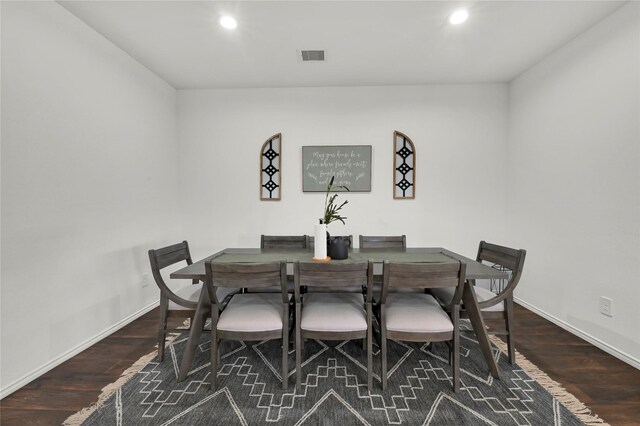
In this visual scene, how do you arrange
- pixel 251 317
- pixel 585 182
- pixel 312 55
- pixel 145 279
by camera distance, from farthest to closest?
1. pixel 145 279
2. pixel 312 55
3. pixel 585 182
4. pixel 251 317

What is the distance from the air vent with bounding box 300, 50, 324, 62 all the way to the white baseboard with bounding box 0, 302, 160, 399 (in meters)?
3.06

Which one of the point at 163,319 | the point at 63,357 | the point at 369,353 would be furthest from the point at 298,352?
the point at 63,357

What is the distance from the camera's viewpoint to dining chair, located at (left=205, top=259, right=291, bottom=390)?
1.56m

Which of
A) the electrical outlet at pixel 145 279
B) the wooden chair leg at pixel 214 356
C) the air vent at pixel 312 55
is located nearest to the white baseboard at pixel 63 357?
the electrical outlet at pixel 145 279

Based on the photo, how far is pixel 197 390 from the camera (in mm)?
1647

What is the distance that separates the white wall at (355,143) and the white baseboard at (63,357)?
108 cm

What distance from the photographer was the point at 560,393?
1.61 meters

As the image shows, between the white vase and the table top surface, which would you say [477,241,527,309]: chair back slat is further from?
the white vase

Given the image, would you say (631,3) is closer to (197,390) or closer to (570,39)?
(570,39)

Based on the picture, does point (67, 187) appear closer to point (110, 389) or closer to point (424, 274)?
point (110, 389)

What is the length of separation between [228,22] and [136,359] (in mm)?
2690

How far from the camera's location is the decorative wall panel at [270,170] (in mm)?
3344

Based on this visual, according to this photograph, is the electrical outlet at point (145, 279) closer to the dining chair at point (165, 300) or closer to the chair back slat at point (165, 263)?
the chair back slat at point (165, 263)

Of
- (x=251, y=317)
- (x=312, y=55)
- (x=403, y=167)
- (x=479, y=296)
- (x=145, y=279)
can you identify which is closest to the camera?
(x=251, y=317)
